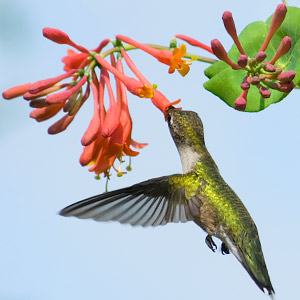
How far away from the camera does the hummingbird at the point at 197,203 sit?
3291 mm

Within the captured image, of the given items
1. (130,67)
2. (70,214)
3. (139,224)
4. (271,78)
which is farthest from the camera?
(130,67)

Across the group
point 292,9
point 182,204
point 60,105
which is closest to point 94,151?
point 60,105

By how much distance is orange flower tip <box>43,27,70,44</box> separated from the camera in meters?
3.41

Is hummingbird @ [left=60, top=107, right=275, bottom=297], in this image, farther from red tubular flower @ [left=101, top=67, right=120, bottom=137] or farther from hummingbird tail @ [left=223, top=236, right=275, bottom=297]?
red tubular flower @ [left=101, top=67, right=120, bottom=137]

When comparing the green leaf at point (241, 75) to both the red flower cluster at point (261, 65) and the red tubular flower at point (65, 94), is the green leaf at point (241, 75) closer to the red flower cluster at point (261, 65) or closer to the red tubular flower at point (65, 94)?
the red flower cluster at point (261, 65)

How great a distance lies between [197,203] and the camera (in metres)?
3.48

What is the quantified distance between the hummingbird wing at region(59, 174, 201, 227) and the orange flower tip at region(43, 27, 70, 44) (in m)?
0.93

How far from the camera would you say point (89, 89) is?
11.7 ft

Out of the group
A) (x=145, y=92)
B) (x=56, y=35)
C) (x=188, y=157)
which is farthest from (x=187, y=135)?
(x=56, y=35)

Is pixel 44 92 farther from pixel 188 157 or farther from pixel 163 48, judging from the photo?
pixel 188 157

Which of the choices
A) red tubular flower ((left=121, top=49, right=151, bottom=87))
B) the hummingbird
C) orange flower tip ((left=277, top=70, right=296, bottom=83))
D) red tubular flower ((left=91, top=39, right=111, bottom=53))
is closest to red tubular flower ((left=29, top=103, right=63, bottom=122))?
Answer: red tubular flower ((left=91, top=39, right=111, bottom=53))

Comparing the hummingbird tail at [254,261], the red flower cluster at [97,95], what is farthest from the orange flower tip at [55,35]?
the hummingbird tail at [254,261]

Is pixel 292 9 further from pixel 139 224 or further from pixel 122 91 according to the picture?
pixel 139 224

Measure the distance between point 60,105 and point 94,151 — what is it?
316 mm
